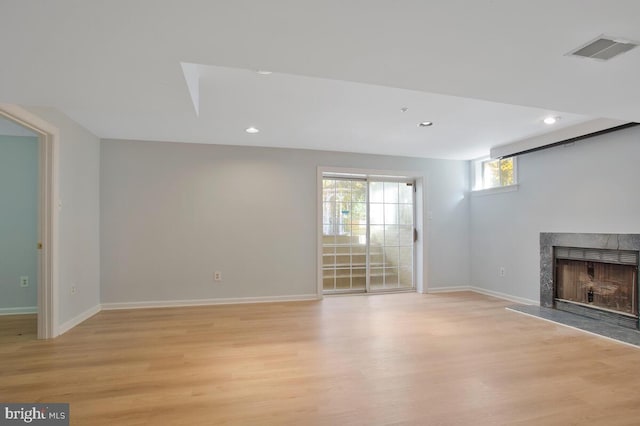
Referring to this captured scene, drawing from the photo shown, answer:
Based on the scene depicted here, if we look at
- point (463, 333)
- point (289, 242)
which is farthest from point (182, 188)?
point (463, 333)

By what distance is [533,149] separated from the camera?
4.29 meters

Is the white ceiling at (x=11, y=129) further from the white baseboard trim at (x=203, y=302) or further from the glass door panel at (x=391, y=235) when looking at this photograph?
the glass door panel at (x=391, y=235)

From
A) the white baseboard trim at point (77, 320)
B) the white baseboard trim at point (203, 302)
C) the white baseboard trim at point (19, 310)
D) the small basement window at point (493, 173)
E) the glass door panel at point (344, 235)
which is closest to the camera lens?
the white baseboard trim at point (77, 320)

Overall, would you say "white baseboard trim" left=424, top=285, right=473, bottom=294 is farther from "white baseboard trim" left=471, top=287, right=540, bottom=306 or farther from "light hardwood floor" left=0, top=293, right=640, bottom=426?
"light hardwood floor" left=0, top=293, right=640, bottom=426

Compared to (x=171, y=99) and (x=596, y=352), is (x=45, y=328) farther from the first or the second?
(x=596, y=352)

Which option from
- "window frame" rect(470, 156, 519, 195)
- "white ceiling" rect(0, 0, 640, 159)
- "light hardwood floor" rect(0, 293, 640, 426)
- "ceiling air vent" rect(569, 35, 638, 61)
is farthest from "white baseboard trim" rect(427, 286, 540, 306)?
"ceiling air vent" rect(569, 35, 638, 61)

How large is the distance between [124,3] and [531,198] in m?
5.14

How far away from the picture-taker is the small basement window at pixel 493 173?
16.4 ft

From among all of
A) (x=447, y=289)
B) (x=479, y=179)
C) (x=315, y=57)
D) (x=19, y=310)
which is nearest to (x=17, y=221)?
(x=19, y=310)

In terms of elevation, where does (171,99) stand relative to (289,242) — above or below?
above

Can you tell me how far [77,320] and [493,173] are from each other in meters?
6.33

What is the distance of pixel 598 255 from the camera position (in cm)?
384

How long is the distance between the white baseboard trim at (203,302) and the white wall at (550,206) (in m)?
3.00

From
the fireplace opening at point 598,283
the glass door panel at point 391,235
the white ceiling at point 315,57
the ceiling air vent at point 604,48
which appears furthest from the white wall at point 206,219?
the ceiling air vent at point 604,48
